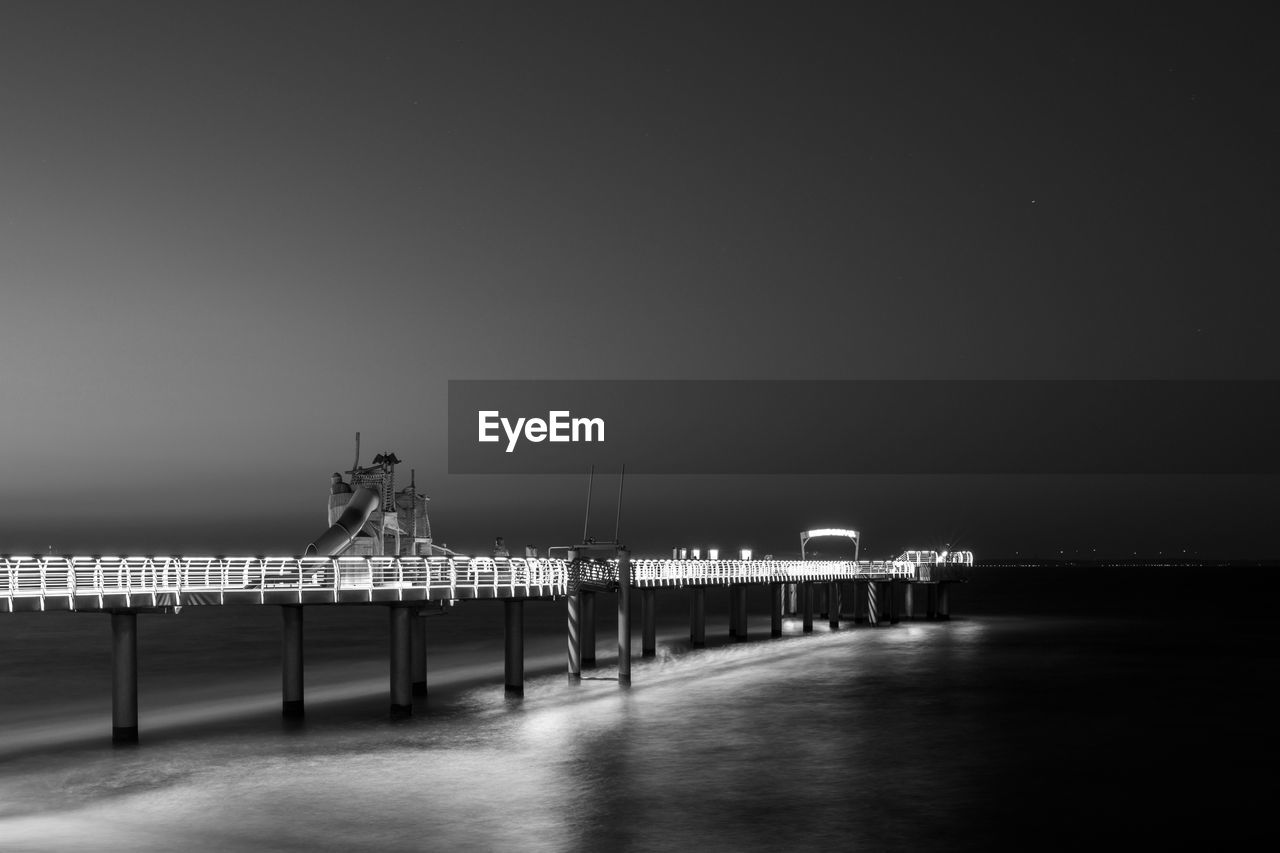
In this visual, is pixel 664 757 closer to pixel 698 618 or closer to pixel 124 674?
pixel 124 674

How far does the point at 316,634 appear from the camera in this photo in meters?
94.0

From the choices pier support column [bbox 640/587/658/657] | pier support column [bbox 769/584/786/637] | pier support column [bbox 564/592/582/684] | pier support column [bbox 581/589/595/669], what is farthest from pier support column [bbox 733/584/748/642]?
pier support column [bbox 564/592/582/684]

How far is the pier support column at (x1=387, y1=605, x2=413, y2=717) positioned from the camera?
38000 millimetres

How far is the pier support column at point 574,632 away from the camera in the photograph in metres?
44.8

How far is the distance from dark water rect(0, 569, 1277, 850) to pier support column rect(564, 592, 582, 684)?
0.97 meters

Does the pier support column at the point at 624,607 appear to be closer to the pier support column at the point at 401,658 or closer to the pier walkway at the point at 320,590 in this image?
the pier walkway at the point at 320,590

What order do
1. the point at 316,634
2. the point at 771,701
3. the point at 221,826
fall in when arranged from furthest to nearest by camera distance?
the point at 316,634 < the point at 771,701 < the point at 221,826

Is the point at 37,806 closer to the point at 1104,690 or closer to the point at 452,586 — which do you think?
the point at 452,586

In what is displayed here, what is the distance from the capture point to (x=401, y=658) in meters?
39.0

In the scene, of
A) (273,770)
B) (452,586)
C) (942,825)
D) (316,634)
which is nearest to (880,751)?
(942,825)

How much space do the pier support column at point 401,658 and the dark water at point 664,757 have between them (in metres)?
0.91

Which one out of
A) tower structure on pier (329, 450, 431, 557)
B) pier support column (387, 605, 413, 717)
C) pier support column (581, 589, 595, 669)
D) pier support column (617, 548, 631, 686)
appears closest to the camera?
pier support column (387, 605, 413, 717)

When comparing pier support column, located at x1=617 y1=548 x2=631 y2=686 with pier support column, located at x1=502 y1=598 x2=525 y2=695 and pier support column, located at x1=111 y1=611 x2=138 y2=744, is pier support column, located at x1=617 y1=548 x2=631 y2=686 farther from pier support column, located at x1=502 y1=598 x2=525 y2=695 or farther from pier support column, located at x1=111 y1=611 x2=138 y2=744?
pier support column, located at x1=111 y1=611 x2=138 y2=744

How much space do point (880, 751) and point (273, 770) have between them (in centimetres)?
1663
